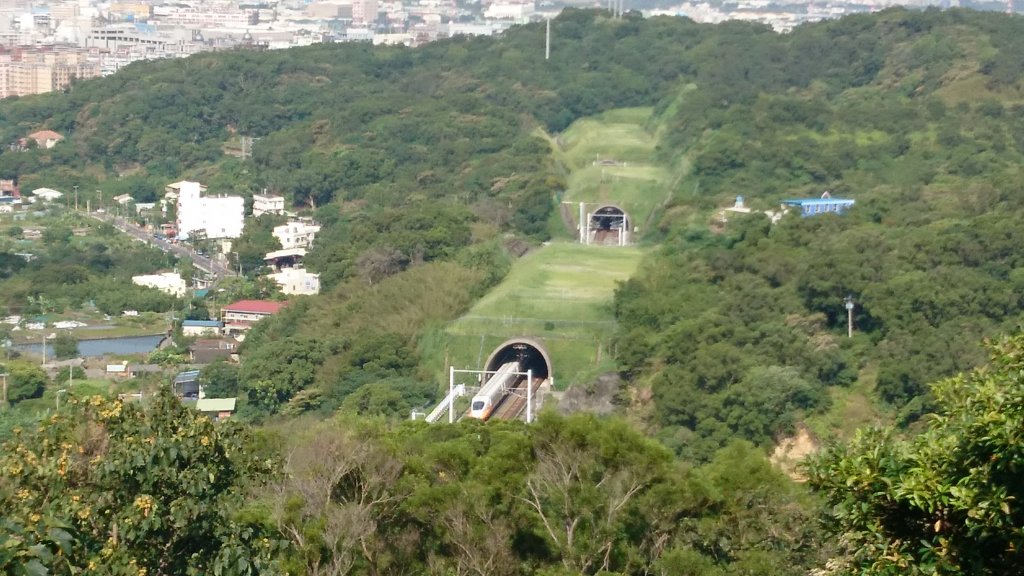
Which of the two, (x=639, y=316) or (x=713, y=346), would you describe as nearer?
(x=713, y=346)

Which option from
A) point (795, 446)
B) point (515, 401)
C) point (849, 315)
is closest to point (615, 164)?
point (849, 315)

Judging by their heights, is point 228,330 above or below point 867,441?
below

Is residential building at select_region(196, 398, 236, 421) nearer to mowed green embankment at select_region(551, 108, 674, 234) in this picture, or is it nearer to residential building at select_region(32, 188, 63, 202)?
mowed green embankment at select_region(551, 108, 674, 234)

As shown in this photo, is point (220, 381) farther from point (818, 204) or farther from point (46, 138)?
point (46, 138)

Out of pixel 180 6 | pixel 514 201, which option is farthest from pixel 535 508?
pixel 180 6

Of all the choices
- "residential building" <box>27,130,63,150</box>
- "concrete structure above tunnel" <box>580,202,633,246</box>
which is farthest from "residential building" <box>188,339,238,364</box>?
"residential building" <box>27,130,63,150</box>

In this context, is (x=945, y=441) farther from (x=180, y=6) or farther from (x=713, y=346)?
(x=180, y=6)
